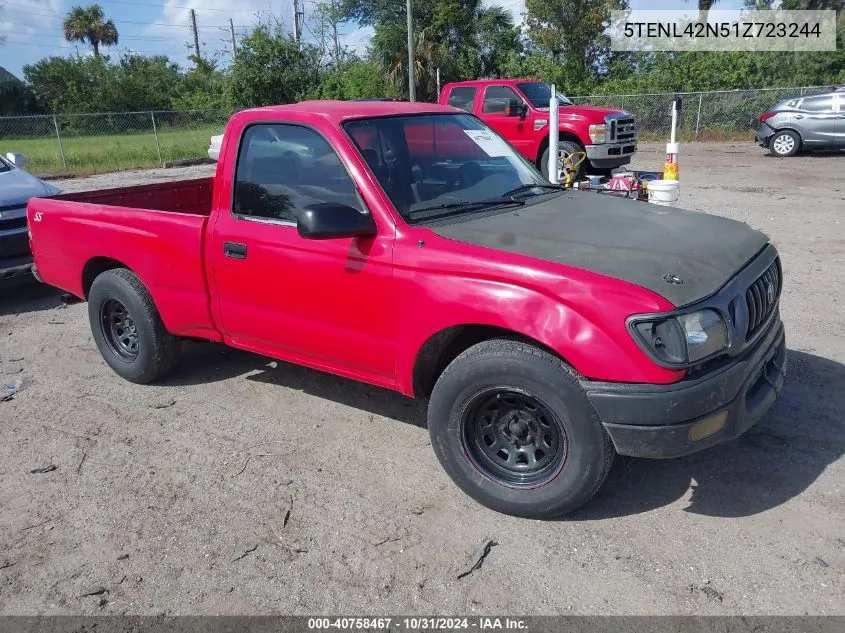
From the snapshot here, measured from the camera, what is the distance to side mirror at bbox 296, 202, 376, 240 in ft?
11.3

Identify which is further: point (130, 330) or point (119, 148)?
point (119, 148)

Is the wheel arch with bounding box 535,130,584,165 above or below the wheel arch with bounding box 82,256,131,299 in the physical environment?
above

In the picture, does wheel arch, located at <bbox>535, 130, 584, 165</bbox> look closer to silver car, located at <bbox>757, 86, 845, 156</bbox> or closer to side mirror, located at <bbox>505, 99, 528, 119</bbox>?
side mirror, located at <bbox>505, 99, 528, 119</bbox>

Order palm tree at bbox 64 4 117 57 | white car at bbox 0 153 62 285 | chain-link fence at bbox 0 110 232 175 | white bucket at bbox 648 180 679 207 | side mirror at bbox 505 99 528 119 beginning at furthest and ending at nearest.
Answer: palm tree at bbox 64 4 117 57 → chain-link fence at bbox 0 110 232 175 → side mirror at bbox 505 99 528 119 → white car at bbox 0 153 62 285 → white bucket at bbox 648 180 679 207

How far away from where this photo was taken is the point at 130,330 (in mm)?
Result: 5293

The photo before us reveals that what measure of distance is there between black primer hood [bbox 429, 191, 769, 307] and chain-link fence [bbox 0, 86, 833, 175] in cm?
2159

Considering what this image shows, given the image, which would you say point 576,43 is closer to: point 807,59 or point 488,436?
point 807,59

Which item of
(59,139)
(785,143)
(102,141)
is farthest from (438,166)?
(102,141)

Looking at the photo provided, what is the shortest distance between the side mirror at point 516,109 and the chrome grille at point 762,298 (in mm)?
10706

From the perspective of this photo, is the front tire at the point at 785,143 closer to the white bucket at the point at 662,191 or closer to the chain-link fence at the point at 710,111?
the chain-link fence at the point at 710,111

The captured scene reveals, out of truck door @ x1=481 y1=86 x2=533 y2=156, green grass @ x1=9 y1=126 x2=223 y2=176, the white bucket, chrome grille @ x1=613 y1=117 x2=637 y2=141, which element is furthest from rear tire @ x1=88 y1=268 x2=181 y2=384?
green grass @ x1=9 y1=126 x2=223 y2=176

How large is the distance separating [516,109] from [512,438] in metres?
11.6

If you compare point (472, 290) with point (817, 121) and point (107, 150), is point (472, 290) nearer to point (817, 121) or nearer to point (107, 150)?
point (817, 121)

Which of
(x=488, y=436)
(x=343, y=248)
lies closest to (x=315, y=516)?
(x=488, y=436)
